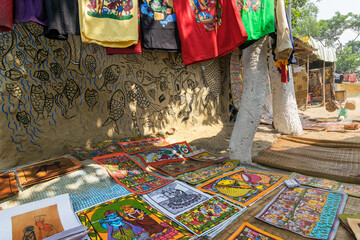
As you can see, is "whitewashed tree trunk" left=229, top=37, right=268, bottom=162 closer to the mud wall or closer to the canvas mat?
the canvas mat

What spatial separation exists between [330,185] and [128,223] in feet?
6.00

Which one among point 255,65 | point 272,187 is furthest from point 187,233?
point 255,65

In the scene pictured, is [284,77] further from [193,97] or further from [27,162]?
[27,162]

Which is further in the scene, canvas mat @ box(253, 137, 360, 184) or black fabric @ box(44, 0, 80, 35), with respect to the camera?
canvas mat @ box(253, 137, 360, 184)

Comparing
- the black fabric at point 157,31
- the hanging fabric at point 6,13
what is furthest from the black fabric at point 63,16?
the black fabric at point 157,31

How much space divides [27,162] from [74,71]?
135 centimetres

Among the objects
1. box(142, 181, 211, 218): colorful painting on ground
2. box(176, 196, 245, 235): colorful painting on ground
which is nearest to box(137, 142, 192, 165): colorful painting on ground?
box(142, 181, 211, 218): colorful painting on ground

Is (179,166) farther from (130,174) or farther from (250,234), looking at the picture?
(250,234)

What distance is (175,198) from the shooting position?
5.48 ft

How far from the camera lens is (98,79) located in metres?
3.04

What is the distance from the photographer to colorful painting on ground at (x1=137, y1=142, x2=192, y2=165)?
2.60 m

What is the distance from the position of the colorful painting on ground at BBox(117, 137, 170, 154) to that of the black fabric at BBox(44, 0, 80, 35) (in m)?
1.65

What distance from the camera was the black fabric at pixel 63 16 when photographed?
67.6 inches

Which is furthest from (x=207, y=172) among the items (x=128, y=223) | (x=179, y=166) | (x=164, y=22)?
(x=164, y=22)
